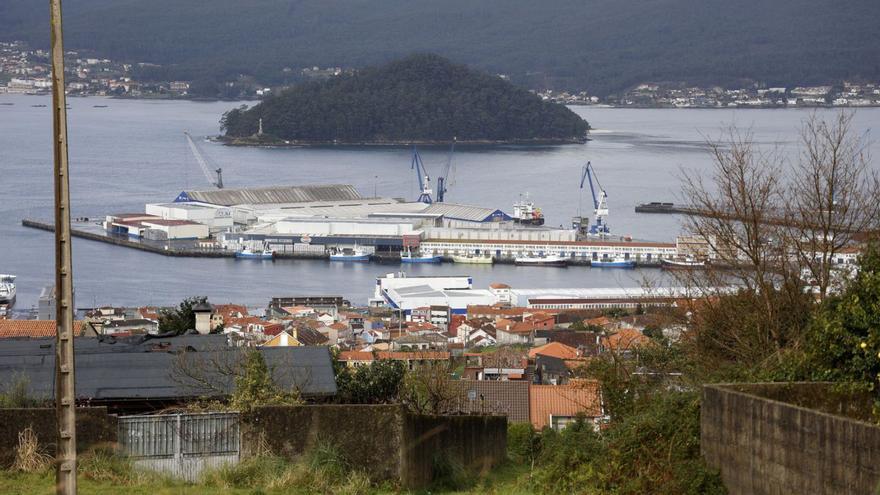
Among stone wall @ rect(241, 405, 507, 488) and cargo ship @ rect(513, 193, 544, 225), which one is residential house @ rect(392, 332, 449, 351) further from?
cargo ship @ rect(513, 193, 544, 225)

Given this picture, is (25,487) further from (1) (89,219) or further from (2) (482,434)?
(1) (89,219)

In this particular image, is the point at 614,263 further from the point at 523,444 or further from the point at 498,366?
the point at 523,444

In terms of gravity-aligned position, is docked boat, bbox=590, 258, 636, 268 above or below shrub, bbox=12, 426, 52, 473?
below

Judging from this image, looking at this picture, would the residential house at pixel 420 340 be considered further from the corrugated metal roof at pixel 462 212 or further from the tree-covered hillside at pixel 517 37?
the tree-covered hillside at pixel 517 37

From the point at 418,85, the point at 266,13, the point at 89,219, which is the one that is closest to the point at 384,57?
the point at 266,13

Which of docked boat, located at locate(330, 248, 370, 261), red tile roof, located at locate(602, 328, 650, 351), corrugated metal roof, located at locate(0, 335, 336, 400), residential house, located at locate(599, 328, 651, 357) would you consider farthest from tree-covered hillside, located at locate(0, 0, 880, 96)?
corrugated metal roof, located at locate(0, 335, 336, 400)

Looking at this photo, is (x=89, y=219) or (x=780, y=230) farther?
(x=89, y=219)

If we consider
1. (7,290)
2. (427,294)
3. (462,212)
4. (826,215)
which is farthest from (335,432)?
(462,212)
